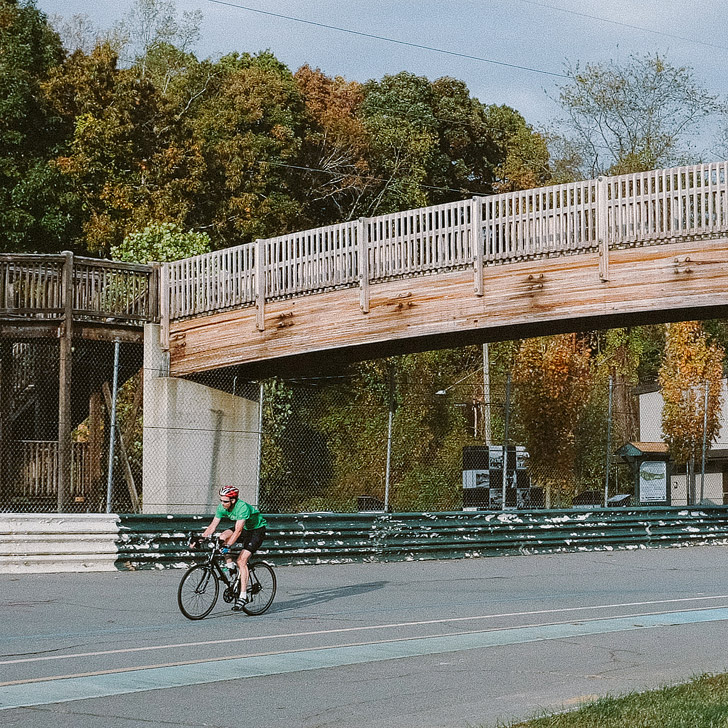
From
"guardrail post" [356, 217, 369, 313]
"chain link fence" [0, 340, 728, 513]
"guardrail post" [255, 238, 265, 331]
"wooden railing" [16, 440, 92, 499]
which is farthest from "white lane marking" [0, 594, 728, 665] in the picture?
"wooden railing" [16, 440, 92, 499]

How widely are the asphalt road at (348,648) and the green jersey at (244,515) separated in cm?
101

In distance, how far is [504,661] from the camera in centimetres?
1031

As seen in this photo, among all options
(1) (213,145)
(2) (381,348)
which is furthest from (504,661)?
(1) (213,145)

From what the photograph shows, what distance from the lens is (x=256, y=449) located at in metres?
23.7

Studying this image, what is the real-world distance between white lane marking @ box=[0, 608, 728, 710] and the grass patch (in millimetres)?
2671

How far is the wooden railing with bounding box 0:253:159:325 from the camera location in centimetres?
2264

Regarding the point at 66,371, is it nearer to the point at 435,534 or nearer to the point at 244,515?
the point at 435,534

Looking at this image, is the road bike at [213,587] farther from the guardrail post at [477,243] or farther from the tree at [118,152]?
the tree at [118,152]

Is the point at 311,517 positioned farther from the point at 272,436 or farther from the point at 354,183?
the point at 354,183

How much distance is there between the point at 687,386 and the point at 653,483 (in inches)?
358

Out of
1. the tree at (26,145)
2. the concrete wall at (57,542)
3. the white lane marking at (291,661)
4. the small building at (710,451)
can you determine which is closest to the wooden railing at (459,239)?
the concrete wall at (57,542)

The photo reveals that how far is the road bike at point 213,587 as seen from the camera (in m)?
13.0

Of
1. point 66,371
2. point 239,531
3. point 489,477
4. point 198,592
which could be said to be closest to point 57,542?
point 239,531

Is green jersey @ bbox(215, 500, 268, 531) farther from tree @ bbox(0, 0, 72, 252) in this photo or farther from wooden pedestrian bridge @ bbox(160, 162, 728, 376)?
tree @ bbox(0, 0, 72, 252)
